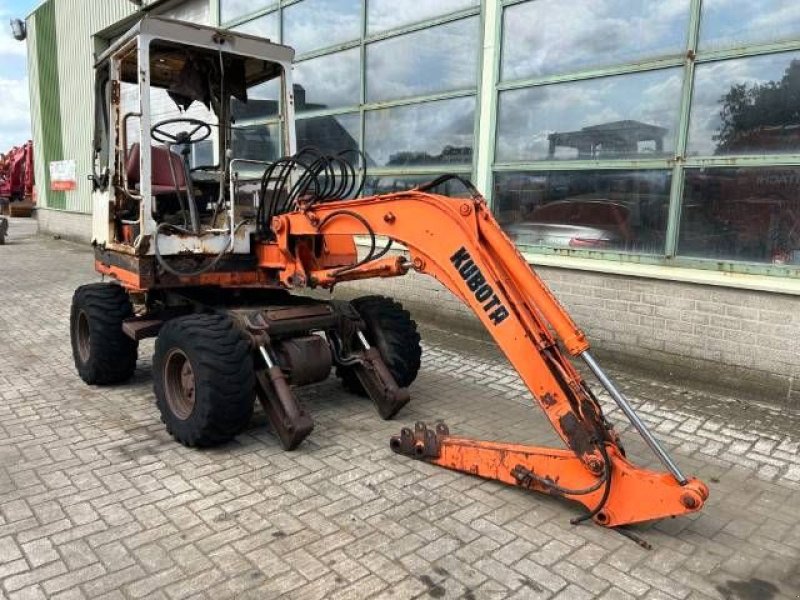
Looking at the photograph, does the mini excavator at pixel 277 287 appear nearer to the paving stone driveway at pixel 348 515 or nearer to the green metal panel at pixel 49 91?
the paving stone driveway at pixel 348 515

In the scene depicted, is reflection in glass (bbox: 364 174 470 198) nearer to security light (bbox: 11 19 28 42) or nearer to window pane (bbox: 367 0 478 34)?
window pane (bbox: 367 0 478 34)

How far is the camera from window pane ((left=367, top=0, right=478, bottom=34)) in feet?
24.9

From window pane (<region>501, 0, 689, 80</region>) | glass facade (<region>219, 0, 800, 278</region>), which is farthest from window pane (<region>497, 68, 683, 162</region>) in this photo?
window pane (<region>501, 0, 689, 80</region>)

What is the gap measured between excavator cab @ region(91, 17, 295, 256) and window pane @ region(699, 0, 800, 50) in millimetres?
3552

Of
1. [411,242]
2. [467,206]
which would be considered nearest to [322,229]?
[411,242]

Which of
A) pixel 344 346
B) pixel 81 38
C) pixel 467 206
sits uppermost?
pixel 81 38

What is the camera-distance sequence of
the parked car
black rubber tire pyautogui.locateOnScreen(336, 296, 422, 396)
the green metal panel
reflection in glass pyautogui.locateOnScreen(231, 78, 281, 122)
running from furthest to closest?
the green metal panel < the parked car < reflection in glass pyautogui.locateOnScreen(231, 78, 281, 122) < black rubber tire pyautogui.locateOnScreen(336, 296, 422, 396)

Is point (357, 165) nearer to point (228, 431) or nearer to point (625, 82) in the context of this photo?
point (625, 82)

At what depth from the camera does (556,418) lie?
3.19 m

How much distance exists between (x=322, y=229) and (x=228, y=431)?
1458 mm

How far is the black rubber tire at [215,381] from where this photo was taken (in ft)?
13.1

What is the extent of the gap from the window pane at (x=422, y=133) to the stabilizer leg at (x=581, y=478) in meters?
4.50

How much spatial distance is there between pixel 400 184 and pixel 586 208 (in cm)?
287

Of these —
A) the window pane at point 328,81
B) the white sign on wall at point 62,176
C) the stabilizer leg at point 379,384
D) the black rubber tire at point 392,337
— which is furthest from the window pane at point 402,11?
the white sign on wall at point 62,176
